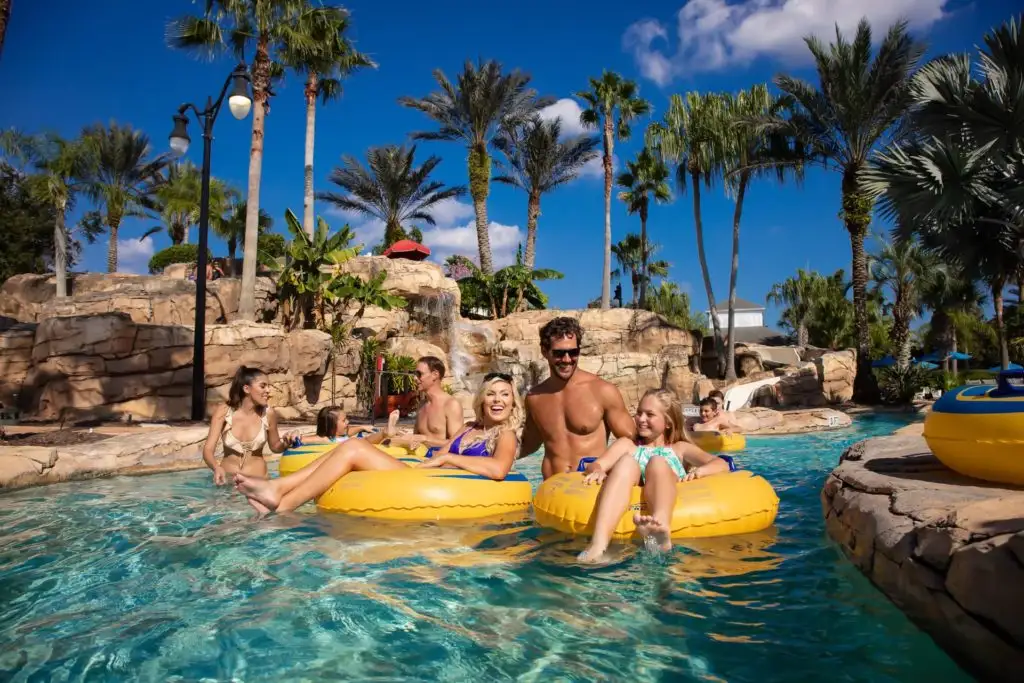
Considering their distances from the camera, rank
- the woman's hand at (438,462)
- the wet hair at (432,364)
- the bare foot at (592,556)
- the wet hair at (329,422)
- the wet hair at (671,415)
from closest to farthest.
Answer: the bare foot at (592,556)
the wet hair at (671,415)
the woman's hand at (438,462)
the wet hair at (432,364)
the wet hair at (329,422)

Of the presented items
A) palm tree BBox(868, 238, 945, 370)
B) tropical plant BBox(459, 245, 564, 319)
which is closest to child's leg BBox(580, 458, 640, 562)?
tropical plant BBox(459, 245, 564, 319)

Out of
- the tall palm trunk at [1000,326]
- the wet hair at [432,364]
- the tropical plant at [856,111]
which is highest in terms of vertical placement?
the tropical plant at [856,111]

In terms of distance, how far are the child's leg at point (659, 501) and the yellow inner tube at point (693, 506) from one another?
122 mm

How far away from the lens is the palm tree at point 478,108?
87.1ft

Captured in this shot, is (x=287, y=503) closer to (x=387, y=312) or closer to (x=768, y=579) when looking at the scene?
(x=768, y=579)

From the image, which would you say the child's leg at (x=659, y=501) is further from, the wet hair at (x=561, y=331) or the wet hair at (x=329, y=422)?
the wet hair at (x=329, y=422)

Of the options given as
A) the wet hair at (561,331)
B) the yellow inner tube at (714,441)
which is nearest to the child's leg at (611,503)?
the wet hair at (561,331)

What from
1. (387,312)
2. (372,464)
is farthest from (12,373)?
(372,464)

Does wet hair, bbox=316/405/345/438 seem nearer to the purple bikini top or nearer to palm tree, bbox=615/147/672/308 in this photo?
the purple bikini top

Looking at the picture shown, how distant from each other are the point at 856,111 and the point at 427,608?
18775 mm

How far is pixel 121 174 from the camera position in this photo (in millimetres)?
34875

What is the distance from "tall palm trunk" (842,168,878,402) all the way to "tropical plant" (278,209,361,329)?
566 inches

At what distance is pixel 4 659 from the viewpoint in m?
2.76

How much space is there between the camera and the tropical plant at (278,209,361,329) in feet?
62.8
